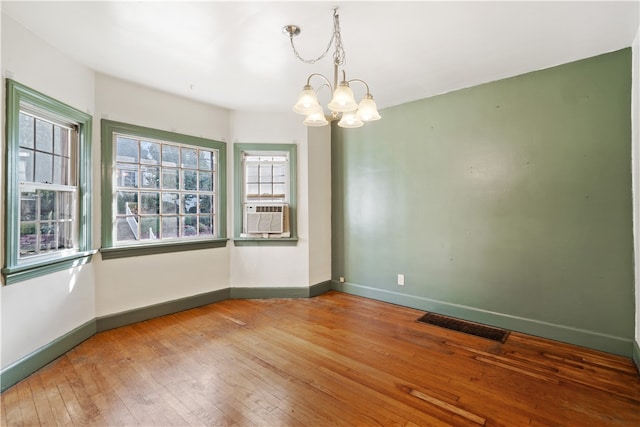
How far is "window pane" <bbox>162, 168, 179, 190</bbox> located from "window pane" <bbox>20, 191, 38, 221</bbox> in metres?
1.20

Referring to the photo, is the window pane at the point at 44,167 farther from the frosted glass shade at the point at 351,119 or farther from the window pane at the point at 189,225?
the frosted glass shade at the point at 351,119

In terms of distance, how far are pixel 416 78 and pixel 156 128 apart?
2.92 meters

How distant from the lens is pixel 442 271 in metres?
3.38

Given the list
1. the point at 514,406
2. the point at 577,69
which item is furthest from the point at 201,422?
the point at 577,69

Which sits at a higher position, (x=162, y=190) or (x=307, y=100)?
(x=307, y=100)

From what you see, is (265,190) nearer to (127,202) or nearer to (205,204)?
(205,204)

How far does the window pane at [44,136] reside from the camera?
7.89ft

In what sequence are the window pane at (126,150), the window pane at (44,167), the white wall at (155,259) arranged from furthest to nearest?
the window pane at (126,150)
the white wall at (155,259)
the window pane at (44,167)

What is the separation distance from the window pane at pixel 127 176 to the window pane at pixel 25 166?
79 cm

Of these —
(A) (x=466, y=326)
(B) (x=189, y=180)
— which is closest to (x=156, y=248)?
(B) (x=189, y=180)

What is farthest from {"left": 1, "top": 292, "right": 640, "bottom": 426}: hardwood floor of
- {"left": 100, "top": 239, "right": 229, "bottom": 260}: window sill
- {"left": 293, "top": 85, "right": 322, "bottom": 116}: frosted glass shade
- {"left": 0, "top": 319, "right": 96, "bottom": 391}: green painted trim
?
{"left": 293, "top": 85, "right": 322, "bottom": 116}: frosted glass shade

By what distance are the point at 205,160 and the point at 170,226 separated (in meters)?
0.96

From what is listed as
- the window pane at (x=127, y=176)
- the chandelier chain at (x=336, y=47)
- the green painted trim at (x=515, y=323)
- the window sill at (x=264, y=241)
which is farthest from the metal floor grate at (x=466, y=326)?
the window pane at (x=127, y=176)

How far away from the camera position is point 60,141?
263cm
